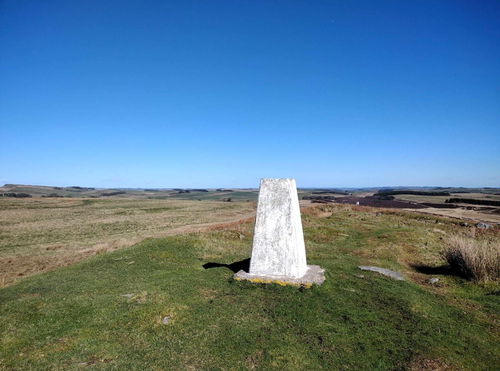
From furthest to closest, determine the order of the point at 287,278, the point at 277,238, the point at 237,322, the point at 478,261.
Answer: the point at 478,261 < the point at 277,238 < the point at 287,278 < the point at 237,322

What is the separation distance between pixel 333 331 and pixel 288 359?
63.2 inches

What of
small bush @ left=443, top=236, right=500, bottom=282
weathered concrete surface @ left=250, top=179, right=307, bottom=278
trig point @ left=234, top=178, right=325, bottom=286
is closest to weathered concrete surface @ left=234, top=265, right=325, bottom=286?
trig point @ left=234, top=178, right=325, bottom=286

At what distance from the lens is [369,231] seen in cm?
2391

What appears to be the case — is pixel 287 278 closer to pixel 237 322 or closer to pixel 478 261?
pixel 237 322

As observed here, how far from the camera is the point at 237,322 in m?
7.33

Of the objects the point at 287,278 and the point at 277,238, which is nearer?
the point at 287,278

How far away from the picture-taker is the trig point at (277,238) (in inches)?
398

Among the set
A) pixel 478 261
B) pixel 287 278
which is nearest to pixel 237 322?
pixel 287 278

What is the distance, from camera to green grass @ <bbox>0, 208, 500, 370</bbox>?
601 centimetres

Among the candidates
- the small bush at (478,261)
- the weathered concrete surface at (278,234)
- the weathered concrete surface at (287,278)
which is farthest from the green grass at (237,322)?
the weathered concrete surface at (278,234)

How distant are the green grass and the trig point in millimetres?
756

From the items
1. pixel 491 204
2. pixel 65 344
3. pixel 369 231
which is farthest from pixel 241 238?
pixel 491 204

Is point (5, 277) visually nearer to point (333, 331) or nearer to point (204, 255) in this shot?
point (204, 255)

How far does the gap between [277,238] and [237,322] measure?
3555 mm
